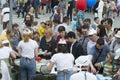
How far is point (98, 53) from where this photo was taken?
9.62m

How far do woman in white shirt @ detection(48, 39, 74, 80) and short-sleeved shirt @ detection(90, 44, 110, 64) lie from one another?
3.43 feet

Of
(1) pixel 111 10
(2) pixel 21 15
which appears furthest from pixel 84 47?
(2) pixel 21 15

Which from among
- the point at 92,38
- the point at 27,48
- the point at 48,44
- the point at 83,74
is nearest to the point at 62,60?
the point at 27,48

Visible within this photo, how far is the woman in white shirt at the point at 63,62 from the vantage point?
857cm

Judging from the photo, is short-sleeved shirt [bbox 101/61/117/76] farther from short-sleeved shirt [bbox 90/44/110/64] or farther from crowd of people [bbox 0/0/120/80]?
short-sleeved shirt [bbox 90/44/110/64]

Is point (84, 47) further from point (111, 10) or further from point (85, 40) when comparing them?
point (111, 10)

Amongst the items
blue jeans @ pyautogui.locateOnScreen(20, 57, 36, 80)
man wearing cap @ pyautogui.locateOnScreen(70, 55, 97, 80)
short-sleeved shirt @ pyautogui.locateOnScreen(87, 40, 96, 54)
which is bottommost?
blue jeans @ pyautogui.locateOnScreen(20, 57, 36, 80)

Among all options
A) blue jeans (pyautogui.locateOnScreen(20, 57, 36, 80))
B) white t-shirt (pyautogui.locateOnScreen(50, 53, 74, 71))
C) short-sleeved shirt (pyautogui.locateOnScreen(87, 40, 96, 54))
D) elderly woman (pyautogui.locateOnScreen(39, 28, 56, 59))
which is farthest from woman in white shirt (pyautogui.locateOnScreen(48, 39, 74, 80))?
elderly woman (pyautogui.locateOnScreen(39, 28, 56, 59))

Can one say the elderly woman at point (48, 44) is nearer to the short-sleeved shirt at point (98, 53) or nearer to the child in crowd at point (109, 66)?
the short-sleeved shirt at point (98, 53)

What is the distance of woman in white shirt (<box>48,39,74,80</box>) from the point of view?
8.57 m

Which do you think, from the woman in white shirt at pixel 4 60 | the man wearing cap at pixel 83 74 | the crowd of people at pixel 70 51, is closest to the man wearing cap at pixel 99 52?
the crowd of people at pixel 70 51

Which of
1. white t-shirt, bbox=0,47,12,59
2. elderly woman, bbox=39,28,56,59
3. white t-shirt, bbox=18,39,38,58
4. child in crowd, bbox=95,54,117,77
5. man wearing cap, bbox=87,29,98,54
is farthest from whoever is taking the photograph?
elderly woman, bbox=39,28,56,59

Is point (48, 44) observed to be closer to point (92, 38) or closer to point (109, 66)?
point (92, 38)

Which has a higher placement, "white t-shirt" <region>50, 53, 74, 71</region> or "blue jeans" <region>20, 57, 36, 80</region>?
"white t-shirt" <region>50, 53, 74, 71</region>
